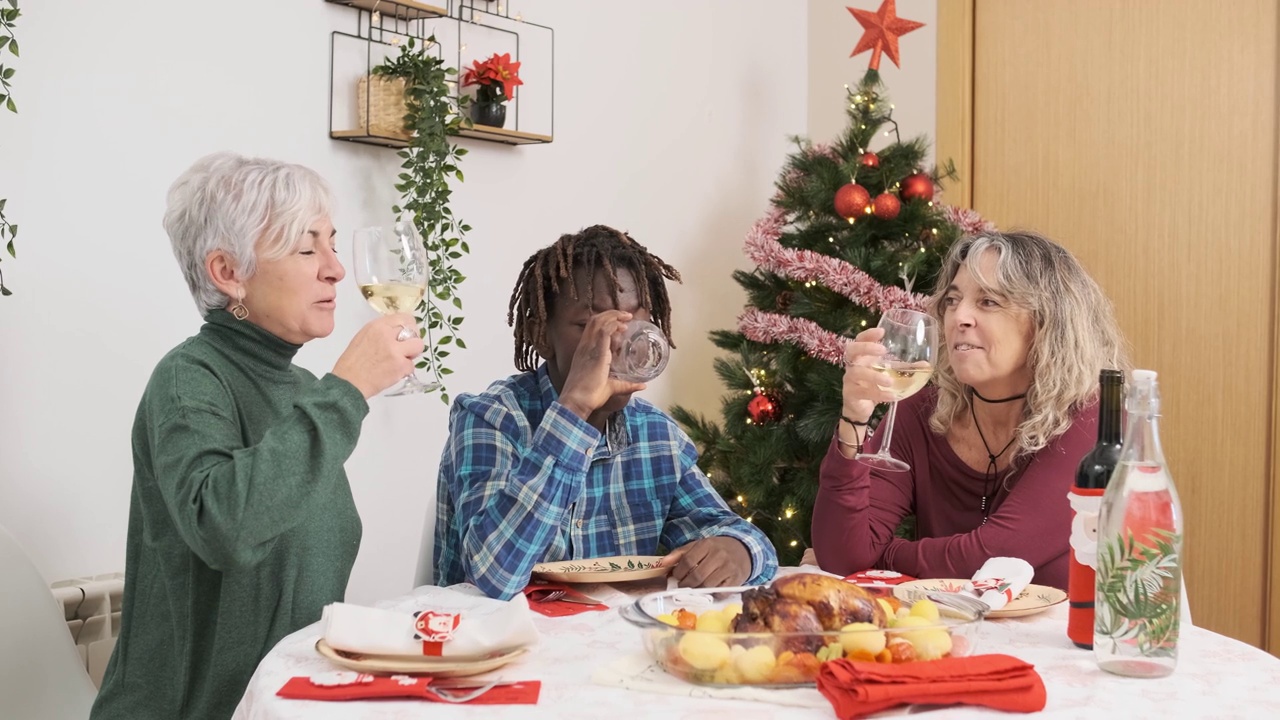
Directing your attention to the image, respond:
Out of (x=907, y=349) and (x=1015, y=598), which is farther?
(x=907, y=349)

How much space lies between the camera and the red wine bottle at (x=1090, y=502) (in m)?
1.14

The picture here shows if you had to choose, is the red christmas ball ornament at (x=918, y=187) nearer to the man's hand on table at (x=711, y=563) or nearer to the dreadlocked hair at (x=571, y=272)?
the dreadlocked hair at (x=571, y=272)

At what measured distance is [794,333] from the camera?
119 inches

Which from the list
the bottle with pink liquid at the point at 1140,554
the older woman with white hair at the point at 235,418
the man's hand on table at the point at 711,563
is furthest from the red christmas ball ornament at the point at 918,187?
the bottle with pink liquid at the point at 1140,554

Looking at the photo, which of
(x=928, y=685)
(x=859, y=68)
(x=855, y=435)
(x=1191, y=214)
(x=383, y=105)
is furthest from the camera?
(x=859, y=68)

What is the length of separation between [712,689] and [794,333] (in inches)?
81.6

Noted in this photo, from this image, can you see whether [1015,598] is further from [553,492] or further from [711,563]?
[553,492]

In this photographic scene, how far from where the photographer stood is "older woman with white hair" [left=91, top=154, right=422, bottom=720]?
1414 mm

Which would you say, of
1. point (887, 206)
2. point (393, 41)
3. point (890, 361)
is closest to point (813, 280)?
point (887, 206)

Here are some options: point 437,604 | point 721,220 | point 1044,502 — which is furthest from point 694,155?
point 437,604

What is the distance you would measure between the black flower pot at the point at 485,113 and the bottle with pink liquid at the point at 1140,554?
2.07m

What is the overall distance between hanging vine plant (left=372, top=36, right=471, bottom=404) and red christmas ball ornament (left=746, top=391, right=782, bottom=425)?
839 mm

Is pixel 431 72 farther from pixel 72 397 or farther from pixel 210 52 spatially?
pixel 72 397

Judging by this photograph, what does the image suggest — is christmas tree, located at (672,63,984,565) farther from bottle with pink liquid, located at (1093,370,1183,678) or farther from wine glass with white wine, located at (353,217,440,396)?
bottle with pink liquid, located at (1093,370,1183,678)
